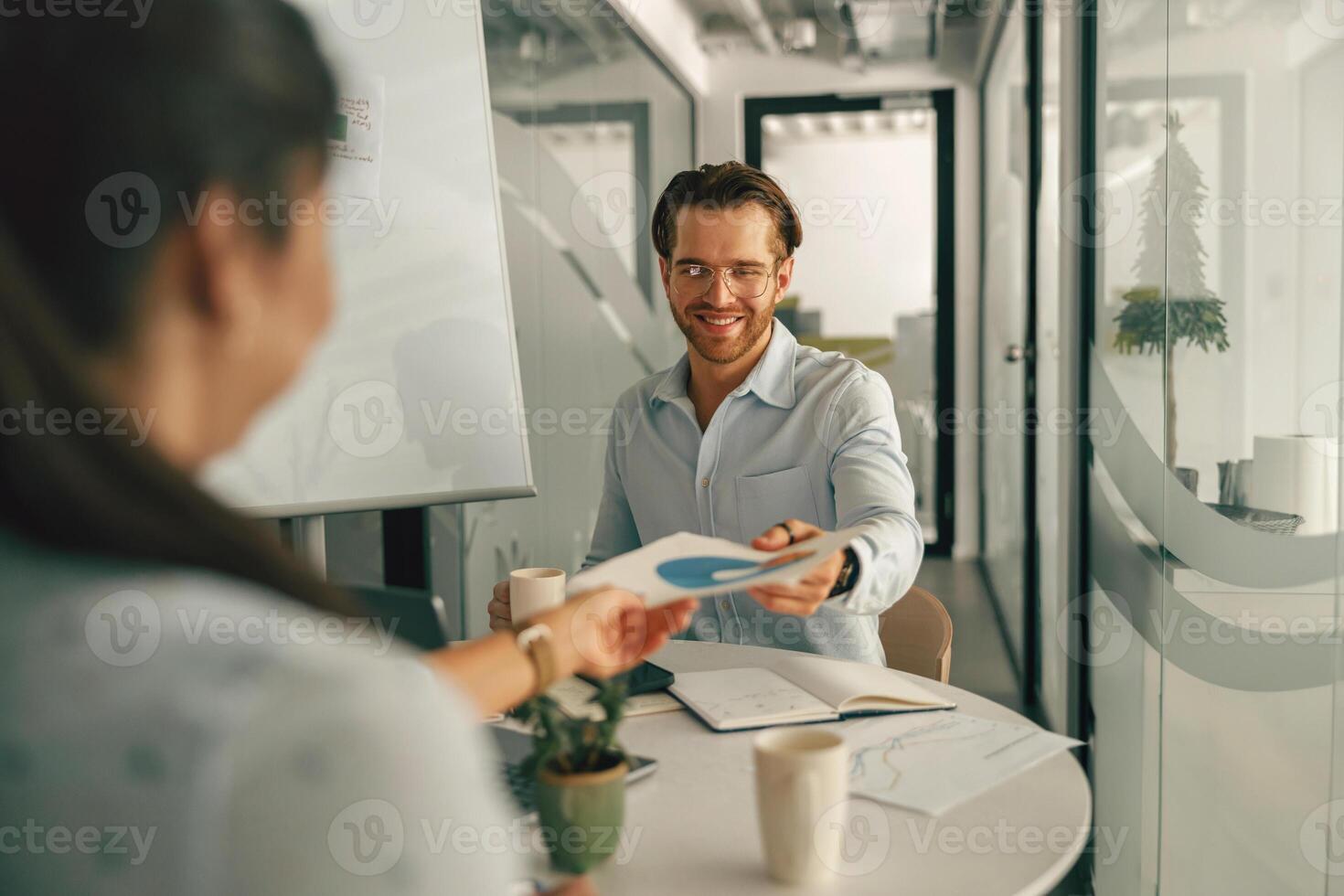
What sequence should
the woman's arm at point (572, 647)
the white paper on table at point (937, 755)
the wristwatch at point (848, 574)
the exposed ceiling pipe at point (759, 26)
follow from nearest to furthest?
1. the woman's arm at point (572, 647)
2. the white paper on table at point (937, 755)
3. the wristwatch at point (848, 574)
4. the exposed ceiling pipe at point (759, 26)

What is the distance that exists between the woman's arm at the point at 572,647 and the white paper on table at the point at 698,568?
3 centimetres

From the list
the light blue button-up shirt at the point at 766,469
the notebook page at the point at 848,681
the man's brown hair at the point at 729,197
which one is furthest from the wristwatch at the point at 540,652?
the man's brown hair at the point at 729,197

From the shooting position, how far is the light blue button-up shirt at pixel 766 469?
181cm

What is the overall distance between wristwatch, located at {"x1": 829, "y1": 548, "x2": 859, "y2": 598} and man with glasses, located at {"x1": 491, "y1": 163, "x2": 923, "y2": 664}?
27 cm

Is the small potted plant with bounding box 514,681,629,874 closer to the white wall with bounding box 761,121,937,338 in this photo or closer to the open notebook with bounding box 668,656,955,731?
the open notebook with bounding box 668,656,955,731

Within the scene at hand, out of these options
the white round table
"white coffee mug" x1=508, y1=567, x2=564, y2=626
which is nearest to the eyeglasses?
"white coffee mug" x1=508, y1=567, x2=564, y2=626

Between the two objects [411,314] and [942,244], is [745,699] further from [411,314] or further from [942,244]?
[942,244]

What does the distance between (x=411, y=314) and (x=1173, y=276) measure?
1.39 meters

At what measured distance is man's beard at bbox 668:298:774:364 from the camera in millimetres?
2041

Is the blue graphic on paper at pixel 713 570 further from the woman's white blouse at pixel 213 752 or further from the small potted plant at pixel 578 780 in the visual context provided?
the woman's white blouse at pixel 213 752

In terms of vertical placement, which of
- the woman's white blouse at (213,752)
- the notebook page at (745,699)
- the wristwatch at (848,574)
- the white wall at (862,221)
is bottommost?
the notebook page at (745,699)

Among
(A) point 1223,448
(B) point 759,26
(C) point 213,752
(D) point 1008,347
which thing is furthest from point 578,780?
(B) point 759,26

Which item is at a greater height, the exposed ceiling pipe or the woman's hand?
the exposed ceiling pipe

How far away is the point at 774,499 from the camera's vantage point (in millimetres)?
1919
